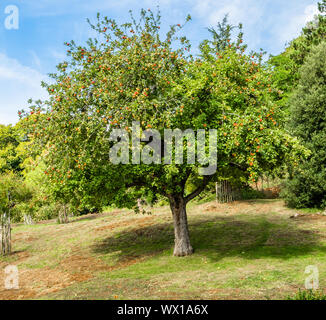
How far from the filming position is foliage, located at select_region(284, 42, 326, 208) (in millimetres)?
22766

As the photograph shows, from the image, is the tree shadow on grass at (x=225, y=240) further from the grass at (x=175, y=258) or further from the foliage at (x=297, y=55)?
the foliage at (x=297, y=55)

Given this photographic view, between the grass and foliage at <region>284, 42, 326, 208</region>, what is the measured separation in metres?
1.88

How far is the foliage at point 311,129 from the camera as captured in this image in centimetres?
2277

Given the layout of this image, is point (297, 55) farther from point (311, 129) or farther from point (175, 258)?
point (175, 258)

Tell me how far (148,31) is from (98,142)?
6250mm

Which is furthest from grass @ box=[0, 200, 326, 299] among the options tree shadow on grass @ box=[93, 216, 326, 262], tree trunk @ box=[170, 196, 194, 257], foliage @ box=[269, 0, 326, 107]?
foliage @ box=[269, 0, 326, 107]

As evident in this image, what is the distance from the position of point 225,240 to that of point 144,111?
9783 millimetres

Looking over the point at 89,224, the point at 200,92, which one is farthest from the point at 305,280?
the point at 89,224

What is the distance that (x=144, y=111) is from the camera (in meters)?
13.3

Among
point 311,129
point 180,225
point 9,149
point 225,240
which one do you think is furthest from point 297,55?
point 9,149

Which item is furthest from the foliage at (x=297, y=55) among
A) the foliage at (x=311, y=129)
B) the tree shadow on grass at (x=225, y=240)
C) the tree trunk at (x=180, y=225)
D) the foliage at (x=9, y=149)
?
the foliage at (x=9, y=149)

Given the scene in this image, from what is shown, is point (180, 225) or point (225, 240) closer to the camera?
point (180, 225)

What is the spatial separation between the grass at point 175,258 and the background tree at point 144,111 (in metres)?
3.62
